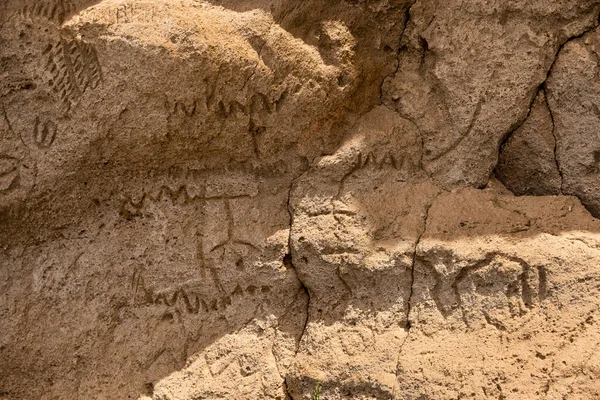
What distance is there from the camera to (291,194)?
280 cm

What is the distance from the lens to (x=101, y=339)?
286 centimetres

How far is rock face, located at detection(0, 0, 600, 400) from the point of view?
2580 millimetres

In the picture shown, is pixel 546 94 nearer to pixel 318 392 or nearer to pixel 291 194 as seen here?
pixel 291 194

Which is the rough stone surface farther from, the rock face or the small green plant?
the small green plant

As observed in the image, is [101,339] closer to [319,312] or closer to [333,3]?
[319,312]

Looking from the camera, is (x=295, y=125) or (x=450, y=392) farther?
(x=295, y=125)

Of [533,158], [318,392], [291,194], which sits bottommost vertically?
[318,392]

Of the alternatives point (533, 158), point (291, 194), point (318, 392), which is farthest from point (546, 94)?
point (318, 392)

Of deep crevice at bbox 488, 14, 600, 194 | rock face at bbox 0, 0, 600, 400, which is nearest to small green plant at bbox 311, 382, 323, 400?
rock face at bbox 0, 0, 600, 400

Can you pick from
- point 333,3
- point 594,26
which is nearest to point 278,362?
point 333,3

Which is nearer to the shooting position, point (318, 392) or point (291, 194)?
point (318, 392)

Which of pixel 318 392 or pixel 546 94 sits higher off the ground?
pixel 546 94

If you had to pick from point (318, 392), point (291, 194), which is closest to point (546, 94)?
point (291, 194)

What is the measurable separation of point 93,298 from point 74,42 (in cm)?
80
